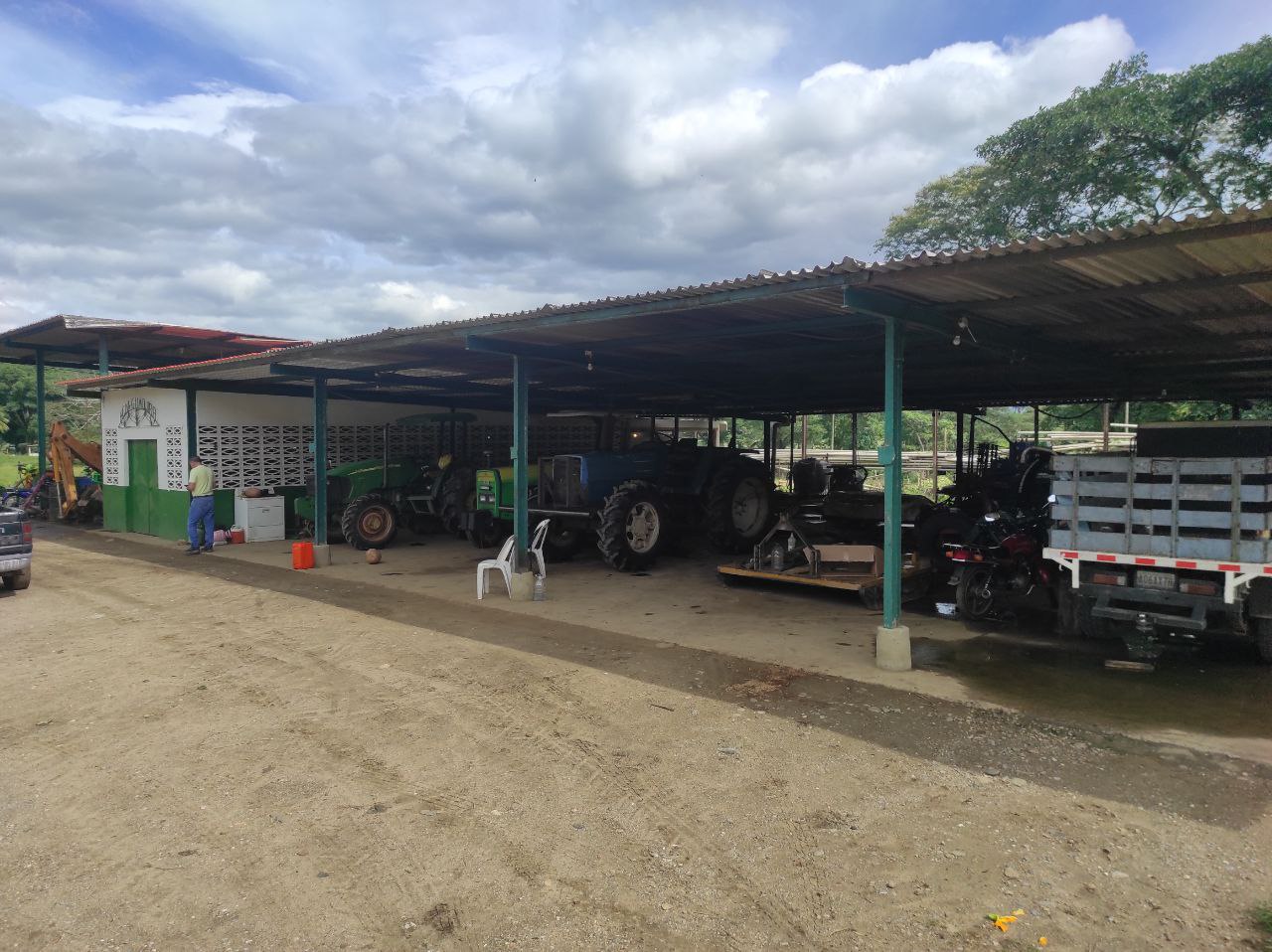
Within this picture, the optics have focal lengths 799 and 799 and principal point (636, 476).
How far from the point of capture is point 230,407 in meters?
13.9

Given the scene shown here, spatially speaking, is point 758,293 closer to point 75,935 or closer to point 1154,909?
point 1154,909

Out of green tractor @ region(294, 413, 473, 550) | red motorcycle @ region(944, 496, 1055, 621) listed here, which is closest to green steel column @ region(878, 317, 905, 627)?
red motorcycle @ region(944, 496, 1055, 621)

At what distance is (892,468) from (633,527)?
5045mm

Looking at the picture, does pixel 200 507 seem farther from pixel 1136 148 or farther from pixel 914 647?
pixel 1136 148

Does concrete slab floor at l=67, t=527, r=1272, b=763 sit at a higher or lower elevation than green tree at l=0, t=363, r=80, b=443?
lower

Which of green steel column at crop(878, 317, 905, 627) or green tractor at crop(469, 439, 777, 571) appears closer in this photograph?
green steel column at crop(878, 317, 905, 627)

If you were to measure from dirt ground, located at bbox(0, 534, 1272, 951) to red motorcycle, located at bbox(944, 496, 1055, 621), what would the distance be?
178cm

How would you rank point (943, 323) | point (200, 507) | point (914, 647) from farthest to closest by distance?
point (200, 507) < point (914, 647) < point (943, 323)

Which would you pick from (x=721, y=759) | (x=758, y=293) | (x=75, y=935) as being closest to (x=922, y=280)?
(x=758, y=293)

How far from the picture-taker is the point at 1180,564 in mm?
5793

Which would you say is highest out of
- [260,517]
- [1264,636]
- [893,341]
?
[893,341]

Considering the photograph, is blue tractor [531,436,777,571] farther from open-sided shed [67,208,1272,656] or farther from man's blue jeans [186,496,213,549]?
man's blue jeans [186,496,213,549]

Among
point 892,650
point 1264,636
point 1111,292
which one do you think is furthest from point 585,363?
point 1264,636

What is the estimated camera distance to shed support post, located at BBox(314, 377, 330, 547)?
1138 centimetres
